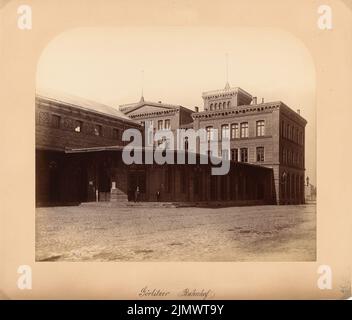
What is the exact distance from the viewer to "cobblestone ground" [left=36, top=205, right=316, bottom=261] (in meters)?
7.61

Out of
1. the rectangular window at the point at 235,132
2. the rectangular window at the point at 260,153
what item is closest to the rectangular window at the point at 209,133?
the rectangular window at the point at 235,132

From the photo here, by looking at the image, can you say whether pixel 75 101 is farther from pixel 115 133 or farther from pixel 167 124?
pixel 167 124

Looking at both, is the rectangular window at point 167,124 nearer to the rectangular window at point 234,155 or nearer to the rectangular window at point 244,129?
the rectangular window at point 234,155

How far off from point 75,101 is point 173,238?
138 inches

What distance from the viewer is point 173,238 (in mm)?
8117

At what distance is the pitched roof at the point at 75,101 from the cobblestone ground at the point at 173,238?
2220 millimetres

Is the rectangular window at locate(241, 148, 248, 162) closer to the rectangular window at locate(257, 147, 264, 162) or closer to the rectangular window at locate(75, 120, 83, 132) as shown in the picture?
the rectangular window at locate(257, 147, 264, 162)

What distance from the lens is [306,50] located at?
307 inches

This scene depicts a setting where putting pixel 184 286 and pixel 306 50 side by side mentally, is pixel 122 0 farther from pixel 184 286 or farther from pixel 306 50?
pixel 184 286

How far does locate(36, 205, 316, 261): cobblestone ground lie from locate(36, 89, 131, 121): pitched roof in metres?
2.22

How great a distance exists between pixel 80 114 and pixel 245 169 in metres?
4.54

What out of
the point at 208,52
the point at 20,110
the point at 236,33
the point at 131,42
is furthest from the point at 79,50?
the point at 236,33

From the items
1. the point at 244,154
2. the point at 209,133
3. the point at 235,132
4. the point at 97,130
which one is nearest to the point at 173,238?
the point at 209,133

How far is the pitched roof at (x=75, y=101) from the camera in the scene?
8.24m
